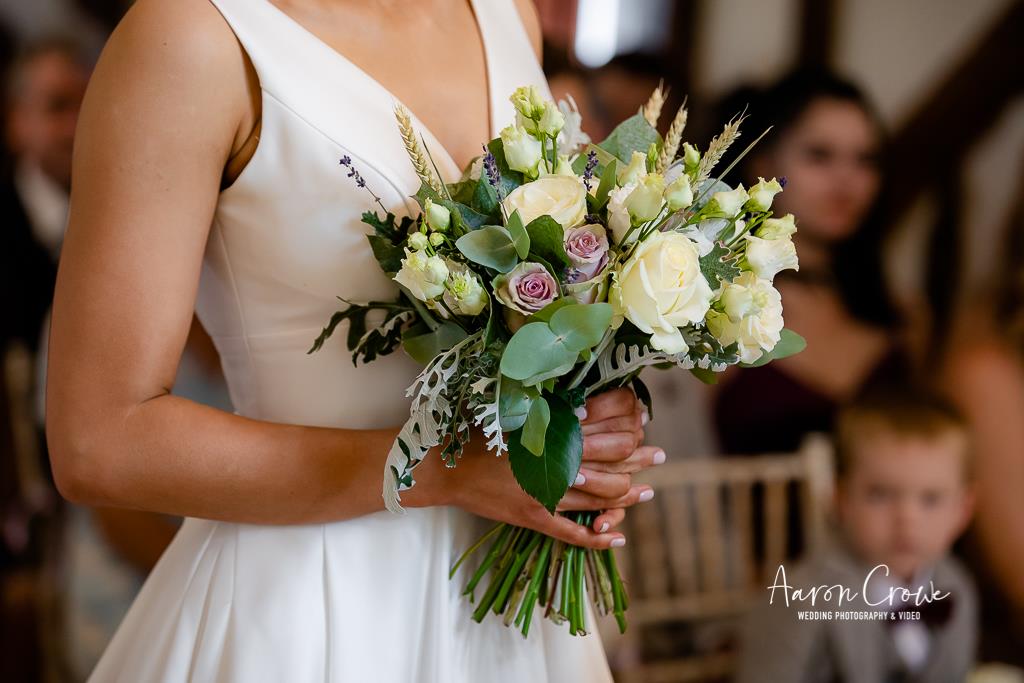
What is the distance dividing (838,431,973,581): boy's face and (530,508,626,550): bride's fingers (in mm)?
1625

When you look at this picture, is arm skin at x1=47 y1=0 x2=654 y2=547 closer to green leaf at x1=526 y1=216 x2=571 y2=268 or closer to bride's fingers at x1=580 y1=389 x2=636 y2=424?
bride's fingers at x1=580 y1=389 x2=636 y2=424

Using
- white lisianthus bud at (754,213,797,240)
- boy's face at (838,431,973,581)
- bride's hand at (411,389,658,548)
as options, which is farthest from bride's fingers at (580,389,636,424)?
boy's face at (838,431,973,581)

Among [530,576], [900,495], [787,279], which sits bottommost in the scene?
[530,576]

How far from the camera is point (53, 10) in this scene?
2521mm

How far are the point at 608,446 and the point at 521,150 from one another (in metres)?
0.29

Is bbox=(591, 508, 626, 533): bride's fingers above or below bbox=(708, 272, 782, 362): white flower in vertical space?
below

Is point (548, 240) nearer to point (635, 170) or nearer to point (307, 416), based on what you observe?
point (635, 170)

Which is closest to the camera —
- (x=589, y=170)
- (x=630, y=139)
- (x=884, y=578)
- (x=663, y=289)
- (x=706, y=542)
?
(x=663, y=289)

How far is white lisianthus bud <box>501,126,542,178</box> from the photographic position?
80cm

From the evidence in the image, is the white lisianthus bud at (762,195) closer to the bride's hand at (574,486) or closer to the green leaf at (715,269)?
the green leaf at (715,269)

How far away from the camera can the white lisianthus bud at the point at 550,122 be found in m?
0.80

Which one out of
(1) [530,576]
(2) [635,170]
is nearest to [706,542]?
(1) [530,576]

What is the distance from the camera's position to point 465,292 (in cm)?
76

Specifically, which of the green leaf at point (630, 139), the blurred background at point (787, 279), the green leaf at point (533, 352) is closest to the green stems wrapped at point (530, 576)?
the green leaf at point (533, 352)
